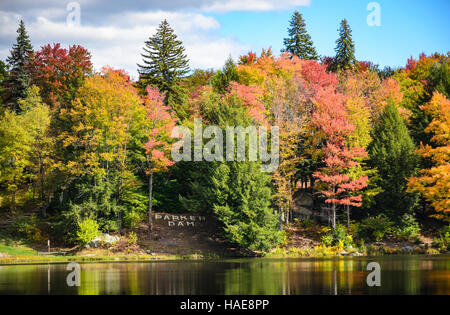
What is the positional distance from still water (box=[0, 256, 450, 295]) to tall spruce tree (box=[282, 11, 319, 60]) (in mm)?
49375

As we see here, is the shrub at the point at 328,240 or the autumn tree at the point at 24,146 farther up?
the autumn tree at the point at 24,146

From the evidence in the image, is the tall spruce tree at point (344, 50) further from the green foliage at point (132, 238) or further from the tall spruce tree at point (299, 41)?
the green foliage at point (132, 238)

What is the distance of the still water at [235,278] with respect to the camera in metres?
25.4

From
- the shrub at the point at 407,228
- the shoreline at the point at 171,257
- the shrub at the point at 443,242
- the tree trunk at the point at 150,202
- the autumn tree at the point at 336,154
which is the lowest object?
the shoreline at the point at 171,257

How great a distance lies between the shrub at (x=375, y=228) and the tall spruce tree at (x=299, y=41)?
3720 centimetres

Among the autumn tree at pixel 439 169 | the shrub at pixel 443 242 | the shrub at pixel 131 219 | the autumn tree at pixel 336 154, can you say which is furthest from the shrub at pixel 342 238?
the shrub at pixel 131 219

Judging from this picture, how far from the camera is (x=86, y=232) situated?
48.3m

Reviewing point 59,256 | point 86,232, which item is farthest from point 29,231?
point 59,256

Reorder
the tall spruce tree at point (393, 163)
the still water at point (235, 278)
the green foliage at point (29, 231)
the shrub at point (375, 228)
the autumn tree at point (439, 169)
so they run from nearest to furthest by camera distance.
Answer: the still water at point (235, 278), the autumn tree at point (439, 169), the green foliage at point (29, 231), the shrub at point (375, 228), the tall spruce tree at point (393, 163)

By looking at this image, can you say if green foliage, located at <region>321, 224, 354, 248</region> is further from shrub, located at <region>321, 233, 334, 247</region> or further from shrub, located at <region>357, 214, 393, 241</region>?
shrub, located at <region>357, 214, 393, 241</region>

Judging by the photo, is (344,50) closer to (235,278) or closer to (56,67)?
(56,67)

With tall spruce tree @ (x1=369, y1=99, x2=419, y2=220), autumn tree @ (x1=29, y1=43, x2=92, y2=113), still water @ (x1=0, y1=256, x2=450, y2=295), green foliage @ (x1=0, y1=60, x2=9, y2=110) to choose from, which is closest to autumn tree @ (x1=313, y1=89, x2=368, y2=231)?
tall spruce tree @ (x1=369, y1=99, x2=419, y2=220)

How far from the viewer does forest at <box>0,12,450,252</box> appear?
1945 inches
